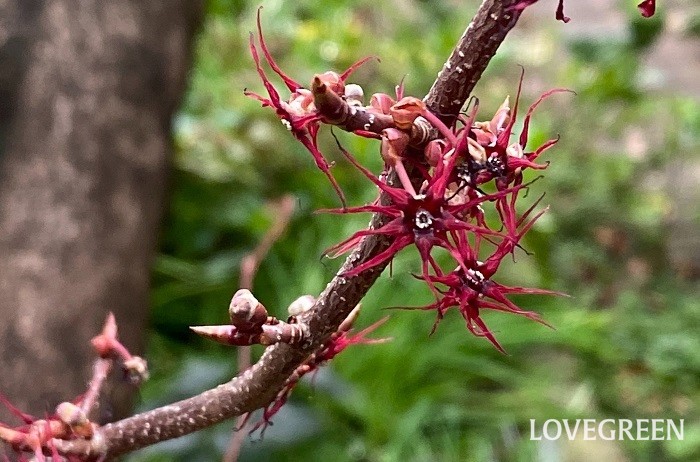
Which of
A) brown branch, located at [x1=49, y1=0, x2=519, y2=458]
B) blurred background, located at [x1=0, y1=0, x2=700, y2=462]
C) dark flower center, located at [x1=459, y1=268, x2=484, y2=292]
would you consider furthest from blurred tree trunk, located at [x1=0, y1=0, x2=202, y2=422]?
dark flower center, located at [x1=459, y1=268, x2=484, y2=292]

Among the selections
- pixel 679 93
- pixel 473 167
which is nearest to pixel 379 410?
pixel 473 167

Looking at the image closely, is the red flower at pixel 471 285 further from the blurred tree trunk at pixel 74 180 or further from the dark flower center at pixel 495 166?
the blurred tree trunk at pixel 74 180

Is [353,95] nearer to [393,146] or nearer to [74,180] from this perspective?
[393,146]

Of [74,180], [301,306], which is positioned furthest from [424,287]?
[301,306]

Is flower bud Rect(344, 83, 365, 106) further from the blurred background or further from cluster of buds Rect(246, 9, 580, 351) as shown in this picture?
the blurred background

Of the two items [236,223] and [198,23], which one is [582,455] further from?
[198,23]

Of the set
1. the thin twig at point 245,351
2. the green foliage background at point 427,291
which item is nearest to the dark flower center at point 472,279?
the thin twig at point 245,351

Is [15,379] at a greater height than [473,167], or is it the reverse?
[15,379]
